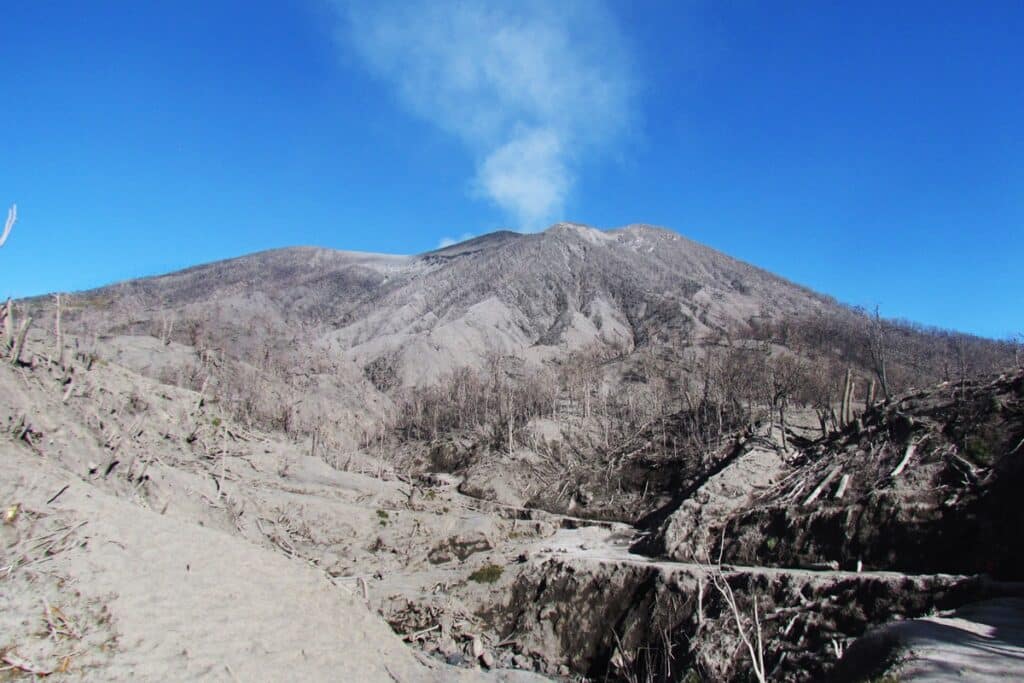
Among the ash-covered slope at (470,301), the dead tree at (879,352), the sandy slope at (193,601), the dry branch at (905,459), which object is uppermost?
the ash-covered slope at (470,301)

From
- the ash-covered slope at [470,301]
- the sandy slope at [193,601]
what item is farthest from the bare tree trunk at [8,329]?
the ash-covered slope at [470,301]

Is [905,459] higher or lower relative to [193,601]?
higher

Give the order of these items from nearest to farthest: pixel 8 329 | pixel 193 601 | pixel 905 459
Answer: pixel 193 601 < pixel 8 329 < pixel 905 459

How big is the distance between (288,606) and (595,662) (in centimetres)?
1119

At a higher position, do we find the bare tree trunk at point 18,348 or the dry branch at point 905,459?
the bare tree trunk at point 18,348

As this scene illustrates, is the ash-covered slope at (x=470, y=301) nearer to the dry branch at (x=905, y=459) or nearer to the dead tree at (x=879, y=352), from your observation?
the dead tree at (x=879, y=352)

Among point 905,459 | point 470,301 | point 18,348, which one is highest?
point 470,301

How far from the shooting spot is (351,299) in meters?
154

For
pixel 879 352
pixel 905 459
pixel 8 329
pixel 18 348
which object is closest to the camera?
pixel 18 348

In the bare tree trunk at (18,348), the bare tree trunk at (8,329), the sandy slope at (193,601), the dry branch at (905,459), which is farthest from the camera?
the dry branch at (905,459)

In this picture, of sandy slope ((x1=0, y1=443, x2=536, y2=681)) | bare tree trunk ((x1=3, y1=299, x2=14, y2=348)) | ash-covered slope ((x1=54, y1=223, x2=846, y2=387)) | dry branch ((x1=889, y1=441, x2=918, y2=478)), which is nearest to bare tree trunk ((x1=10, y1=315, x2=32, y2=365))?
bare tree trunk ((x1=3, y1=299, x2=14, y2=348))

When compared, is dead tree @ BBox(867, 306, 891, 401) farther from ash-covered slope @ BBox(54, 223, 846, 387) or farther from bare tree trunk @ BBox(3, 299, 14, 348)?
bare tree trunk @ BBox(3, 299, 14, 348)

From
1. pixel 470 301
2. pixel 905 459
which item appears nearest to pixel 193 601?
pixel 905 459

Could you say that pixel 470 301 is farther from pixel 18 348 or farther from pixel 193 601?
pixel 193 601
